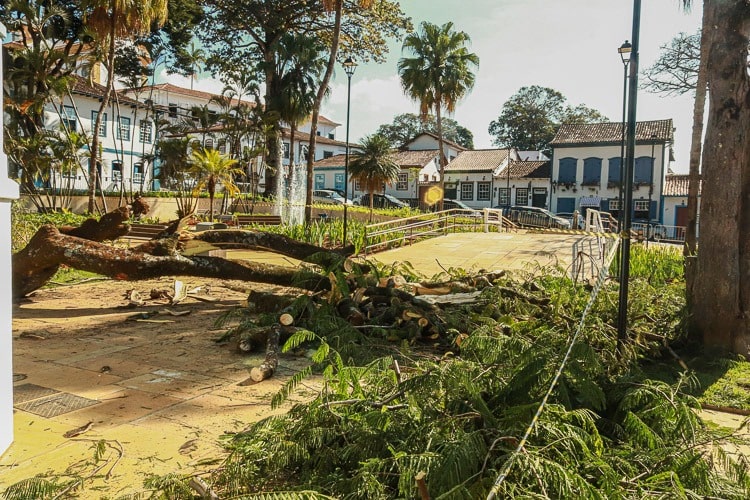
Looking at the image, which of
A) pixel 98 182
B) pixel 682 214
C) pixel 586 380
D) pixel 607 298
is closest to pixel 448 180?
pixel 682 214

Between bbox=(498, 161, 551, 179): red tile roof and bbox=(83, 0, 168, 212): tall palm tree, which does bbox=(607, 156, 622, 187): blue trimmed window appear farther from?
bbox=(83, 0, 168, 212): tall palm tree

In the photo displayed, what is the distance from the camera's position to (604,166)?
4219cm

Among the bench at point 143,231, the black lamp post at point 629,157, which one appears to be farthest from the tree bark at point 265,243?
the bench at point 143,231

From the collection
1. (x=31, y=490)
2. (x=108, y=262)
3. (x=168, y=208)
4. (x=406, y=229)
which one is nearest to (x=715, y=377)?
(x=31, y=490)

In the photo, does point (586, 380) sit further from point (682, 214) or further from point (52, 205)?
point (682, 214)

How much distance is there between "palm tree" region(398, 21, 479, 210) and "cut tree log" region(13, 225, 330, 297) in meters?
29.5

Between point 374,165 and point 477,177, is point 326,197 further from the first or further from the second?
point 477,177

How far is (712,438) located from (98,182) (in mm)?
37589

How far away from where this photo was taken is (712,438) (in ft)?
8.91

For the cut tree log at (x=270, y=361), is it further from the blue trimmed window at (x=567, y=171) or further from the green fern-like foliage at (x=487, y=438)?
the blue trimmed window at (x=567, y=171)

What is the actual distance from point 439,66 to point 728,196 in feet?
107

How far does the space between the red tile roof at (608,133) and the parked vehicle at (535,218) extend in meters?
7.92

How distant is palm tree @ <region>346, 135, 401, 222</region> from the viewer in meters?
33.3

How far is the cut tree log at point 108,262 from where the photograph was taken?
7488 millimetres
